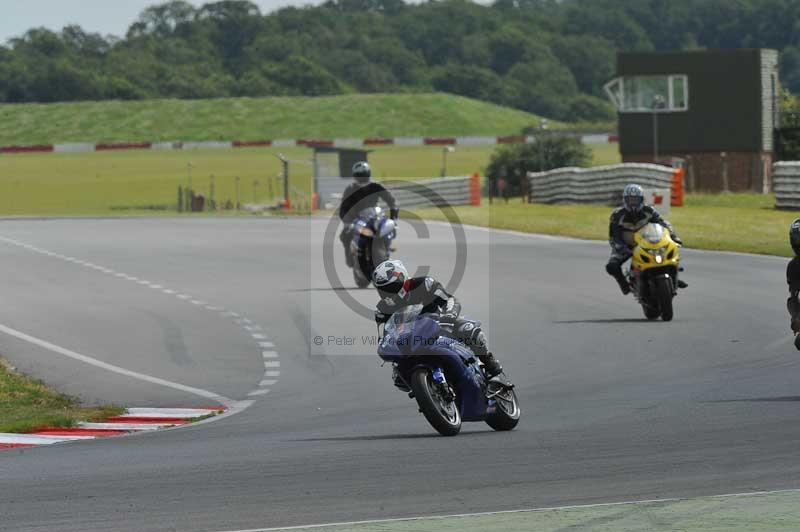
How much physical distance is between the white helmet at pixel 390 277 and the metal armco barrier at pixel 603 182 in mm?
35081

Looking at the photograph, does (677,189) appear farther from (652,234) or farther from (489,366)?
(489,366)

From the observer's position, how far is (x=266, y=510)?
885cm

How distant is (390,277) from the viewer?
11.6 metres

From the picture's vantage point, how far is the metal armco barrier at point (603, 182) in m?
46.7

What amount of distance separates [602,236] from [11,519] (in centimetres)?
2948

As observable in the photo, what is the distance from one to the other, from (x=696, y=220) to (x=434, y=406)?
30.8 meters

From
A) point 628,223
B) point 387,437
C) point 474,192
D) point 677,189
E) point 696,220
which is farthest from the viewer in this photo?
point 474,192

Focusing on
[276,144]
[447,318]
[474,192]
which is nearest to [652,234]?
[447,318]

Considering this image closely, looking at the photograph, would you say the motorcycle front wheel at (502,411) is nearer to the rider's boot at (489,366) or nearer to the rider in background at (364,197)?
the rider's boot at (489,366)

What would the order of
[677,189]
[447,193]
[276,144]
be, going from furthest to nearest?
1. [276,144]
2. [447,193]
3. [677,189]

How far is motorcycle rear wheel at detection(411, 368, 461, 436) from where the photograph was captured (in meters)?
11.5

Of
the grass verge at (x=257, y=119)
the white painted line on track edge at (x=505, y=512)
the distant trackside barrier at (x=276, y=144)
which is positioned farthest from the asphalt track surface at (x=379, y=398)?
the grass verge at (x=257, y=119)

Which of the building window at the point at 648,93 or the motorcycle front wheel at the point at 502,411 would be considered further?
the building window at the point at 648,93

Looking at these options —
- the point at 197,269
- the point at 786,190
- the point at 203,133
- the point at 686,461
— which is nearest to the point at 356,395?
the point at 686,461
